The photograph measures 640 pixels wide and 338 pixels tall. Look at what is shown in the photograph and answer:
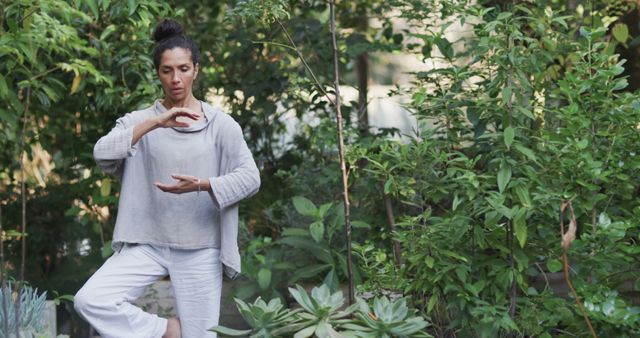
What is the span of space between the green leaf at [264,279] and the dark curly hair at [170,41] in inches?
73.2

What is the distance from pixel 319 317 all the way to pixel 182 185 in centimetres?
81

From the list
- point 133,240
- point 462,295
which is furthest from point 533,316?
point 133,240

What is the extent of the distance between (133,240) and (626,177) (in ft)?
6.57

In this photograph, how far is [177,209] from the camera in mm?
3992

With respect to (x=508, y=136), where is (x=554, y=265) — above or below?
below

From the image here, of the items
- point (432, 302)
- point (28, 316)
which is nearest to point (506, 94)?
point (432, 302)

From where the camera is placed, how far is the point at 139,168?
4.00m

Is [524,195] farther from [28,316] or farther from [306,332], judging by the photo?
[28,316]

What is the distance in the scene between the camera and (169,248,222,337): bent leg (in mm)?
4031

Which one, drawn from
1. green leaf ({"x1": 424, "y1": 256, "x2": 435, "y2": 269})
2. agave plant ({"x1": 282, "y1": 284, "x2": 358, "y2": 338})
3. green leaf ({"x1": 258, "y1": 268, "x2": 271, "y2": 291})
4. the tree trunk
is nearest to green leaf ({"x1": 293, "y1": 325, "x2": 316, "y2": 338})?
agave plant ({"x1": 282, "y1": 284, "x2": 358, "y2": 338})

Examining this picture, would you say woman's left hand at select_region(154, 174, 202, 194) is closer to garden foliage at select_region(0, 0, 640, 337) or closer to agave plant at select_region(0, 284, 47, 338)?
garden foliage at select_region(0, 0, 640, 337)

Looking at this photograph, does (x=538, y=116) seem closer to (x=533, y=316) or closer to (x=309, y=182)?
(x=533, y=316)

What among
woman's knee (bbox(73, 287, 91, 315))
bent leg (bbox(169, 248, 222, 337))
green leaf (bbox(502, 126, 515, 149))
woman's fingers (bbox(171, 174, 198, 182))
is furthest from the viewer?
green leaf (bbox(502, 126, 515, 149))

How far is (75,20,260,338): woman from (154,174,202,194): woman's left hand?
5.7 inches
